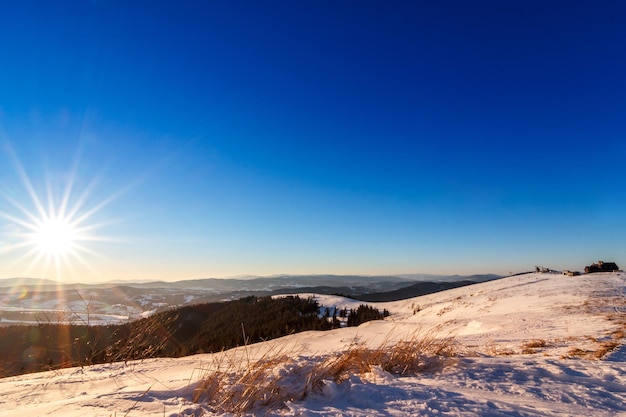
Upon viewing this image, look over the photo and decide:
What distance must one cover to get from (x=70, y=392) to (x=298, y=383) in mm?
2475

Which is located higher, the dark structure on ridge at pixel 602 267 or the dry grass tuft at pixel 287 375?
the dark structure on ridge at pixel 602 267

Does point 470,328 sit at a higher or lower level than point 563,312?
lower

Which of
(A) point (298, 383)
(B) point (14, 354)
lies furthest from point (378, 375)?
A: (B) point (14, 354)

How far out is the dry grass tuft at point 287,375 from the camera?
235cm

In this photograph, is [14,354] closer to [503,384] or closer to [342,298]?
[503,384]

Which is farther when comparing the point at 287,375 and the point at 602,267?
the point at 602,267

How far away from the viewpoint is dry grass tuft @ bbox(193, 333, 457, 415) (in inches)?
92.7

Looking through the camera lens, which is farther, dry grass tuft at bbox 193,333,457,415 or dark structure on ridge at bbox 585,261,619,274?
dark structure on ridge at bbox 585,261,619,274

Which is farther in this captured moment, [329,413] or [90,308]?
[90,308]

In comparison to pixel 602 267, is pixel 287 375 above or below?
→ below

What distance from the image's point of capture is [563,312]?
10.2m

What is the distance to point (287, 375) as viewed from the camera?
9.52ft

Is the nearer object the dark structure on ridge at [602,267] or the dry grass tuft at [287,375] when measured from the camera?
the dry grass tuft at [287,375]

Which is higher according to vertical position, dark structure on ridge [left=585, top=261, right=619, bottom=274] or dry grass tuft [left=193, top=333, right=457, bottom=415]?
dark structure on ridge [left=585, top=261, right=619, bottom=274]
